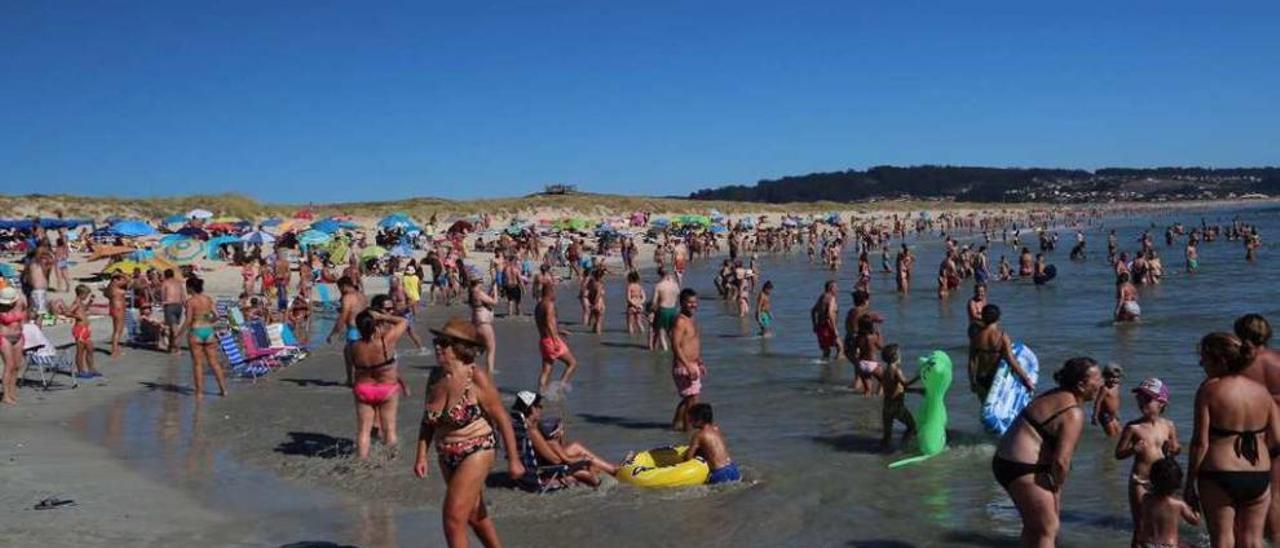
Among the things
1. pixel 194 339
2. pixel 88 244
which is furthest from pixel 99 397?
pixel 88 244

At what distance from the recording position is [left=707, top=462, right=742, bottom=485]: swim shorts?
7613 mm

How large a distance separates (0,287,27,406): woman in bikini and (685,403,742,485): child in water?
7127 millimetres

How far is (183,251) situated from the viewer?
94.4 ft

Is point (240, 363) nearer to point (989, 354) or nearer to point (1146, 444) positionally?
point (989, 354)

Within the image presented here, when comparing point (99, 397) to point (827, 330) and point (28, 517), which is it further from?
point (827, 330)

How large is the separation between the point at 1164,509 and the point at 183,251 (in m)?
27.8

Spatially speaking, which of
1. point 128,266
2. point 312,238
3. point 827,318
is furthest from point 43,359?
point 312,238

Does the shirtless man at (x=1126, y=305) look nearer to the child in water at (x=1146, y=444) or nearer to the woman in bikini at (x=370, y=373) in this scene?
the child in water at (x=1146, y=444)

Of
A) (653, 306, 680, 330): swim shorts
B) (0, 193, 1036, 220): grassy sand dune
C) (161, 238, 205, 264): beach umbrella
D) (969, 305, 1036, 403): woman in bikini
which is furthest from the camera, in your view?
(0, 193, 1036, 220): grassy sand dune

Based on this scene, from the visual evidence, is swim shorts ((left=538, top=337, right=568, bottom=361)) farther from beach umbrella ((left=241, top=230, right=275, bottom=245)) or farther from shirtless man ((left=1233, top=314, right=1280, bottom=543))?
beach umbrella ((left=241, top=230, right=275, bottom=245))

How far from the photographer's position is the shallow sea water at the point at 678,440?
264 inches

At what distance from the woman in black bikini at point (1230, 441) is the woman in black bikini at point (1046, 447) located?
1.67ft

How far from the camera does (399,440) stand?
30.3 ft

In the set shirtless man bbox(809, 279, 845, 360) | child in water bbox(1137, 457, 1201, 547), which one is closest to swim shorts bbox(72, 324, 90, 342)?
shirtless man bbox(809, 279, 845, 360)
